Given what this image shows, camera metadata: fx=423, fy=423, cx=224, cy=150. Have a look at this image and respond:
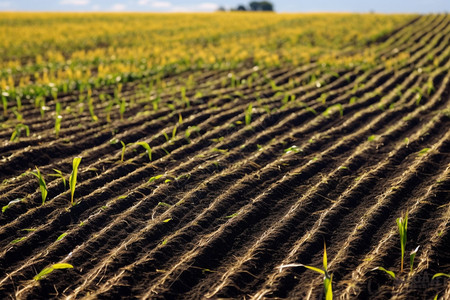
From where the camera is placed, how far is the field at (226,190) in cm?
329

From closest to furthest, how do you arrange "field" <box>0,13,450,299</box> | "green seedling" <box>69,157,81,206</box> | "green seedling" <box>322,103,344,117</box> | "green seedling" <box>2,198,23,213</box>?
"field" <box>0,13,450,299</box> < "green seedling" <box>2,198,23,213</box> < "green seedling" <box>69,157,81,206</box> < "green seedling" <box>322,103,344,117</box>

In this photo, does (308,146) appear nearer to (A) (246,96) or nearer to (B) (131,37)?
(A) (246,96)

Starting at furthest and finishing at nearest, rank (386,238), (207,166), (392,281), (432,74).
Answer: (432,74), (207,166), (386,238), (392,281)

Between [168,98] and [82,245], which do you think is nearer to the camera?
[82,245]

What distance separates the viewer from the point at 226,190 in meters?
4.64

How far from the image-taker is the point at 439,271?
3.26 meters

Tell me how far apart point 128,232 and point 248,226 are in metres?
1.13

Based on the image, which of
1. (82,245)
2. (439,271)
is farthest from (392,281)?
(82,245)

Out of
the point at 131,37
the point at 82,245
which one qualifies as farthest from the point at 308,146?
the point at 131,37

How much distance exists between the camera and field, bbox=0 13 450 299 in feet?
10.8

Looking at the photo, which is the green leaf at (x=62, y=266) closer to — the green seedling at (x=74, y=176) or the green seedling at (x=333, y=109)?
the green seedling at (x=74, y=176)

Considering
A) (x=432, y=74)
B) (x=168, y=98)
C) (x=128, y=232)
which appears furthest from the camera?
(x=432, y=74)

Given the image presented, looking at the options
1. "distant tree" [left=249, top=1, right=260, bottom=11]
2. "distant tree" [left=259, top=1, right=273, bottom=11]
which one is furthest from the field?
"distant tree" [left=249, top=1, right=260, bottom=11]

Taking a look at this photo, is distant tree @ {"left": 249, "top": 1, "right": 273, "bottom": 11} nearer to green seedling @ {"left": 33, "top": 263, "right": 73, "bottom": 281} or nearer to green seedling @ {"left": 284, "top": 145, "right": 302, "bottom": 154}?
green seedling @ {"left": 284, "top": 145, "right": 302, "bottom": 154}
